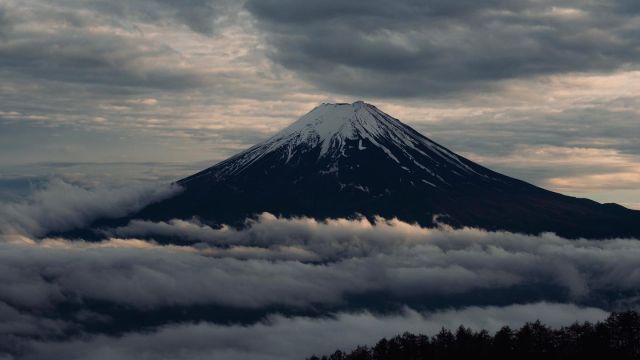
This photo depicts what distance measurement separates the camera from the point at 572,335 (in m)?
124

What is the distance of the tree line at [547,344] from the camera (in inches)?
4631

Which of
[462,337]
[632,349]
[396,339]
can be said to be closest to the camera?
[632,349]

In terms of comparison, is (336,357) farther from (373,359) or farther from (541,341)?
(541,341)

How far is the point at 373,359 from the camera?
5477 inches

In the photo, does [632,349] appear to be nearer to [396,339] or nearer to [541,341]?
[541,341]

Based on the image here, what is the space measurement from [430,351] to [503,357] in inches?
549

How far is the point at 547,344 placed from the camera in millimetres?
122312

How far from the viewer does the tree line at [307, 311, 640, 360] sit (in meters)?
118

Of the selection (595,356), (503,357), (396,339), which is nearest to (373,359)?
(396,339)

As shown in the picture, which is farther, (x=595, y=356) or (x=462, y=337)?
(x=462, y=337)

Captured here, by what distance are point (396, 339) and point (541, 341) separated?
26.8 m

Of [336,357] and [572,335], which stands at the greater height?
[572,335]

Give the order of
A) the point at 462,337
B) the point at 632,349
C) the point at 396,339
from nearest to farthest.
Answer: the point at 632,349 → the point at 462,337 → the point at 396,339

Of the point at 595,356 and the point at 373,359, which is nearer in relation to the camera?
the point at 595,356
